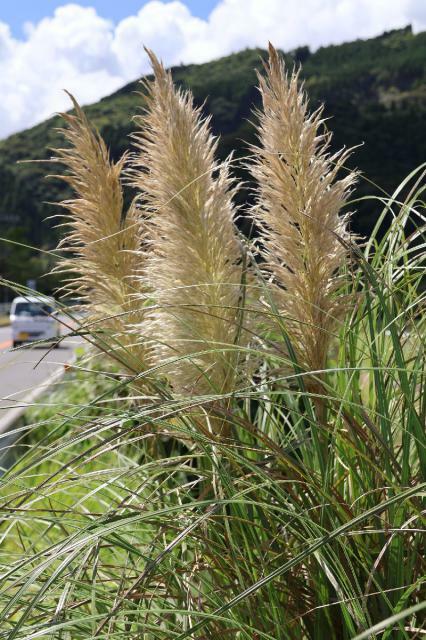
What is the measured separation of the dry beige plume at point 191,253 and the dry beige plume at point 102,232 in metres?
0.31


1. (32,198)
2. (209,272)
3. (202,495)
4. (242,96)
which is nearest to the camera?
(202,495)

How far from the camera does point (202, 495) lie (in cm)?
221

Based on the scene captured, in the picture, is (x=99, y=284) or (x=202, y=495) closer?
(x=202, y=495)

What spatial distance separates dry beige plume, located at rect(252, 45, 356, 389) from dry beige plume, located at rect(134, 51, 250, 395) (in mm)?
135

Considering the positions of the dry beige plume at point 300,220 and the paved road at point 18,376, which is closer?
the dry beige plume at point 300,220

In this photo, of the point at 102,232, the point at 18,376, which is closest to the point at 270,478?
the point at 102,232

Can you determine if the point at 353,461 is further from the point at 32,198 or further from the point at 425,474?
the point at 32,198

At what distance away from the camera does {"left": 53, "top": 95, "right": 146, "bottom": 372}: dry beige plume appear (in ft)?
9.29

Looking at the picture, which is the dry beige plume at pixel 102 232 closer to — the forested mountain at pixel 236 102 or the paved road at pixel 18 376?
the paved road at pixel 18 376

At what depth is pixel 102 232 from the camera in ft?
9.23

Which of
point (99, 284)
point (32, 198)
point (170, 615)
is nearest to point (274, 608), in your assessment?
point (170, 615)

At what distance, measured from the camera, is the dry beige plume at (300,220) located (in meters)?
2.34

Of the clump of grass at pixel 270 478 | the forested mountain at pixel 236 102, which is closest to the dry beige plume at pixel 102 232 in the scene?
the clump of grass at pixel 270 478

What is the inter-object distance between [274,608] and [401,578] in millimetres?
288
